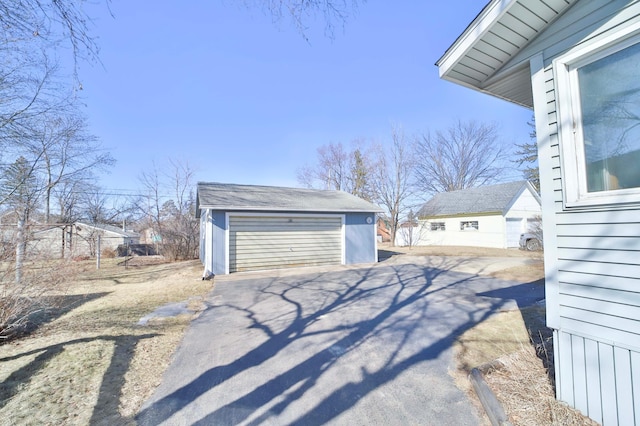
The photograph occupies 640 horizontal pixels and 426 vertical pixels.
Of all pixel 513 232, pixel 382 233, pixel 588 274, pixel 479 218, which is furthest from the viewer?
pixel 382 233

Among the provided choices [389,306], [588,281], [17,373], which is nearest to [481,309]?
[389,306]

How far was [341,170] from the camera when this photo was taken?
100.0 ft

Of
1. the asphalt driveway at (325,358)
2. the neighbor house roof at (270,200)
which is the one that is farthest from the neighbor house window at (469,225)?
the asphalt driveway at (325,358)

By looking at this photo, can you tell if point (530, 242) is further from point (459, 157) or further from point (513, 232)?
point (459, 157)

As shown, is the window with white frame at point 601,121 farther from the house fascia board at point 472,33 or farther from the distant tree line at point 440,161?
the distant tree line at point 440,161

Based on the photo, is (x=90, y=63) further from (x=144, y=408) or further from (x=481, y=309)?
Result: (x=481, y=309)

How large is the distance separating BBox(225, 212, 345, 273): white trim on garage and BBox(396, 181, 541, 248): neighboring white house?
37.6 feet

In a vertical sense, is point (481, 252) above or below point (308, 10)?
below

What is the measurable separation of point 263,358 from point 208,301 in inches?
135

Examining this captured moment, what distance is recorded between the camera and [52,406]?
2.34 metres

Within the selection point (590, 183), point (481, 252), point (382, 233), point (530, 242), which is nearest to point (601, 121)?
point (590, 183)

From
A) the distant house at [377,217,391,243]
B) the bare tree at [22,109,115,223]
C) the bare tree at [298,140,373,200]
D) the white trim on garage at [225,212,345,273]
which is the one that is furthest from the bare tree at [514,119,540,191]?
the bare tree at [22,109,115,223]

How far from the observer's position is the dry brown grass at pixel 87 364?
7.55ft

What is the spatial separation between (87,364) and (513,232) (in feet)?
68.7
